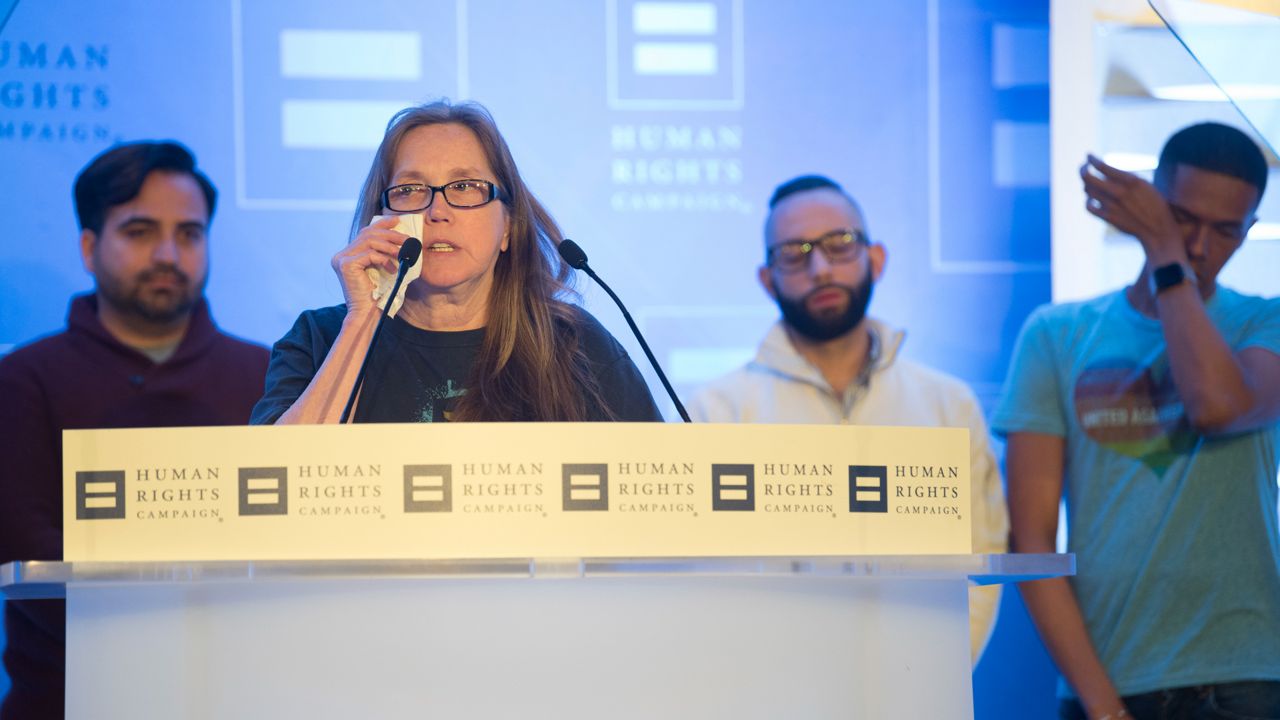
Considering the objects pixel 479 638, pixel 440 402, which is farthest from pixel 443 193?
pixel 479 638

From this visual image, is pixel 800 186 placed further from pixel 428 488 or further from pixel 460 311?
pixel 428 488

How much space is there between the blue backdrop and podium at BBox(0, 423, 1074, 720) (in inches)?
88.3

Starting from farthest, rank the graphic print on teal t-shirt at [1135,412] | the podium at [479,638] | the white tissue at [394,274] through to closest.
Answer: the graphic print on teal t-shirt at [1135,412] → the white tissue at [394,274] → the podium at [479,638]

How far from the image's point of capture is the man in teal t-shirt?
2.52 m

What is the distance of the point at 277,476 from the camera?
113 centimetres

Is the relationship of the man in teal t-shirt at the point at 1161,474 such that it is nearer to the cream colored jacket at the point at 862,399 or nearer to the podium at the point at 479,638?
the cream colored jacket at the point at 862,399

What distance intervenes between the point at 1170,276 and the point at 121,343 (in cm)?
260

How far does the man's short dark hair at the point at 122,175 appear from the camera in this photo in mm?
3293

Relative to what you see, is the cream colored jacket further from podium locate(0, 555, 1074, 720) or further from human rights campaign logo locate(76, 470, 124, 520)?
human rights campaign logo locate(76, 470, 124, 520)

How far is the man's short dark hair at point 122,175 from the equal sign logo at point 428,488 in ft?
8.09

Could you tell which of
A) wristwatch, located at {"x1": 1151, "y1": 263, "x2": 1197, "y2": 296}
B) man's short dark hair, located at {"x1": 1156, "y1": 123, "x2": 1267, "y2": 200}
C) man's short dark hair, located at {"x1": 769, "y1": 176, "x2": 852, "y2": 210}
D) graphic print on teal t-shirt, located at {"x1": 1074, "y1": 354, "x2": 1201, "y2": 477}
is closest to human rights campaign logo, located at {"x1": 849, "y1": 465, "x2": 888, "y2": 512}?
graphic print on teal t-shirt, located at {"x1": 1074, "y1": 354, "x2": 1201, "y2": 477}

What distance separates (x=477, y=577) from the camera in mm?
1090

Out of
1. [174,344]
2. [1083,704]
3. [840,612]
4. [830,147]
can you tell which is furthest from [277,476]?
[830,147]

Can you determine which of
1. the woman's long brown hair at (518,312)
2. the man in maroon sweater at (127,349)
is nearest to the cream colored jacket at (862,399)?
the woman's long brown hair at (518,312)
